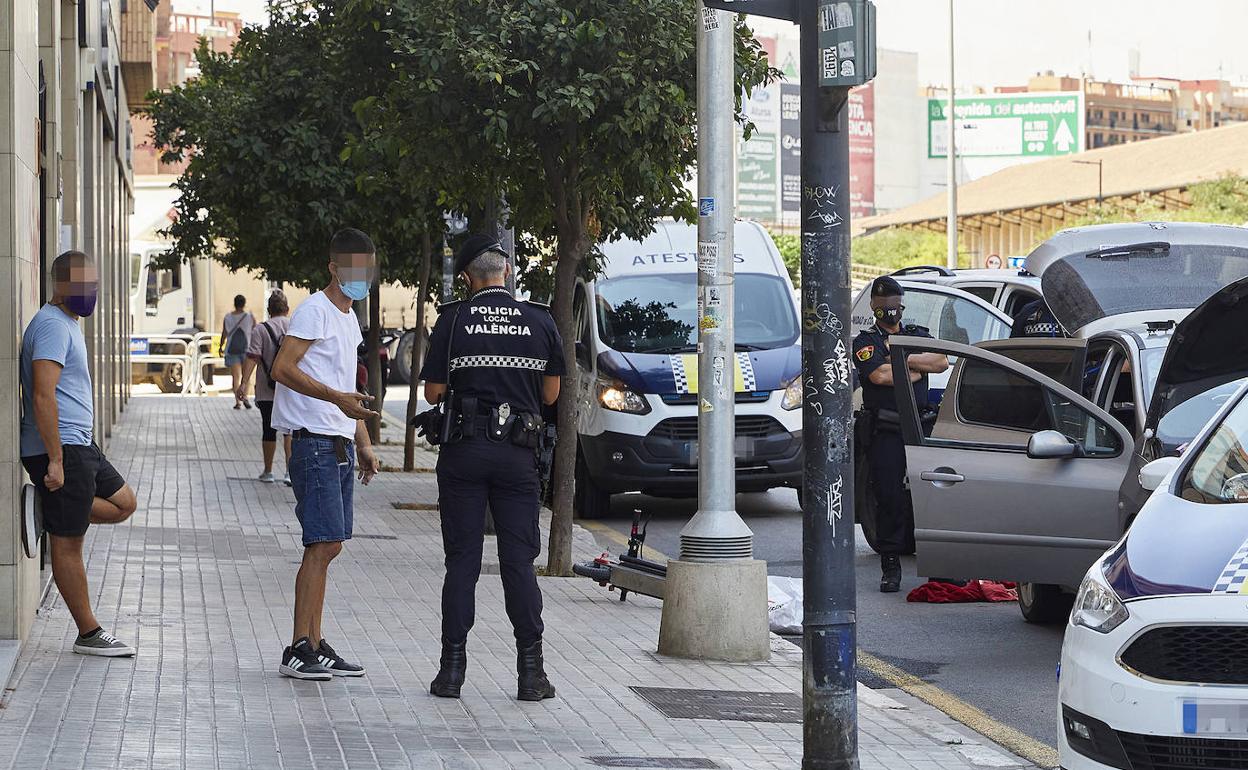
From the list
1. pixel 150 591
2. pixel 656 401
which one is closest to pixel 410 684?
pixel 150 591

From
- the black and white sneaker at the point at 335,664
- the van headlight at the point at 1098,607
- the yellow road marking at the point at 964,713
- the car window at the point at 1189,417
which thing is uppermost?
the car window at the point at 1189,417

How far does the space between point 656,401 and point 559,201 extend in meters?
3.87

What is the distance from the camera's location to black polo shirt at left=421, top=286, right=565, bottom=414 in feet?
23.7

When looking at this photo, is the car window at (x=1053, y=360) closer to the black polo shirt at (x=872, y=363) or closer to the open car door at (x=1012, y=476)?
the open car door at (x=1012, y=476)

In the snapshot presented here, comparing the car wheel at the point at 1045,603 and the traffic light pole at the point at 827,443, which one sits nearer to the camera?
the traffic light pole at the point at 827,443

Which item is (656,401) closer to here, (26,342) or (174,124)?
(26,342)

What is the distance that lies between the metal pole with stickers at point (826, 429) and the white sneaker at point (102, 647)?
3.43m

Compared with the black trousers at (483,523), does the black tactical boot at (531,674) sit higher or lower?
lower

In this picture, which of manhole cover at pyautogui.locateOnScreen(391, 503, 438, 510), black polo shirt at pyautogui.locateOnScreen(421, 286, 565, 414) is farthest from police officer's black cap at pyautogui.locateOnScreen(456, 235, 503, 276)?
manhole cover at pyautogui.locateOnScreen(391, 503, 438, 510)

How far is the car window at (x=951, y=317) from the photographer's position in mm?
15047

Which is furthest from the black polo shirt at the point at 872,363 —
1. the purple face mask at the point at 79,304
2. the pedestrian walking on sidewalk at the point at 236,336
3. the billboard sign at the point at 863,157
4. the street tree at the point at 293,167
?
the billboard sign at the point at 863,157

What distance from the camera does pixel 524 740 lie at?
21.7 feet

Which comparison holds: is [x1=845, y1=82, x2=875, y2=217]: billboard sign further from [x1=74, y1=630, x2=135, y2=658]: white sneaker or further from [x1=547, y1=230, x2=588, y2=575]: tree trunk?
[x1=74, y1=630, x2=135, y2=658]: white sneaker

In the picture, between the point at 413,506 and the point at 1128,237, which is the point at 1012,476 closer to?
the point at 1128,237
